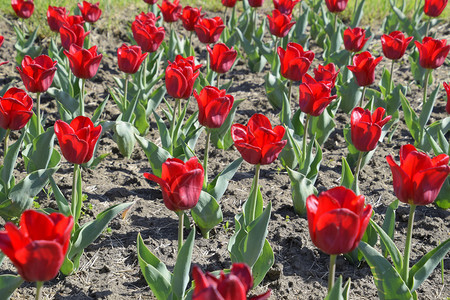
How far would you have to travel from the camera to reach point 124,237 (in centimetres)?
287

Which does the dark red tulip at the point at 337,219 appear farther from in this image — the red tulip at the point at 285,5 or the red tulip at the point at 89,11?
the red tulip at the point at 285,5

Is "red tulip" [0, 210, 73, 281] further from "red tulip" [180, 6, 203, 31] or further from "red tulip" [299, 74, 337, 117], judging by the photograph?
"red tulip" [180, 6, 203, 31]

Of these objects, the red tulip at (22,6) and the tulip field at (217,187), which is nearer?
the tulip field at (217,187)

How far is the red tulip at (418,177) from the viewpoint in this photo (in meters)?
1.87

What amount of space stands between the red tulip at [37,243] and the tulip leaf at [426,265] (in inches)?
51.1

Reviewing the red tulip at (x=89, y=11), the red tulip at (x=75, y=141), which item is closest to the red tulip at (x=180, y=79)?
the red tulip at (x=75, y=141)

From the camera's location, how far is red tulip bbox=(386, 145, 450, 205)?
187 centimetres

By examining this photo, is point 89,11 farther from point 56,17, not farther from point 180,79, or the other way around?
point 180,79

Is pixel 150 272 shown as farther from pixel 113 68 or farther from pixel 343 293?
pixel 113 68

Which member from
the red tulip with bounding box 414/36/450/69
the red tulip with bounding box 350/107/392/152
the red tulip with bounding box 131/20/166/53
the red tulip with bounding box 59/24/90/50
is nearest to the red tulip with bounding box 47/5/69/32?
the red tulip with bounding box 59/24/90/50

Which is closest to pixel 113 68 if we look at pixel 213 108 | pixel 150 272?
pixel 213 108

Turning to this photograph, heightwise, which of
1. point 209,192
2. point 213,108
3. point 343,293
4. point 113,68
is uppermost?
point 213,108

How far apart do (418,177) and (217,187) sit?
116 centimetres

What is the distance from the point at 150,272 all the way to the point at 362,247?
746mm
